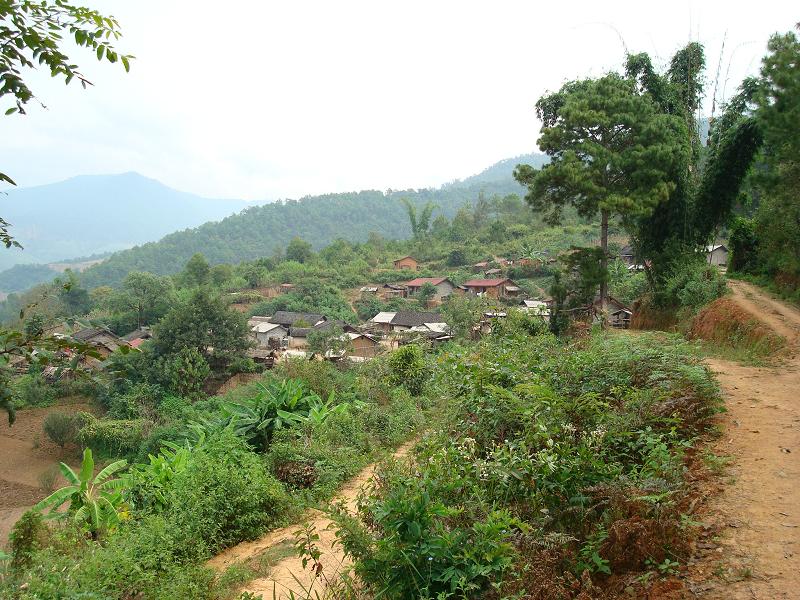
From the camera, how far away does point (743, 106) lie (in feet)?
40.9

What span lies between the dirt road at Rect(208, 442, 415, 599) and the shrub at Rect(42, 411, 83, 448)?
1854 cm

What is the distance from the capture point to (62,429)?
19766mm

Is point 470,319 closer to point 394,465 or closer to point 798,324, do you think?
point 798,324

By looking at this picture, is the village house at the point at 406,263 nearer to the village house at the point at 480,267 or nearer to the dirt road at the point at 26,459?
the village house at the point at 480,267

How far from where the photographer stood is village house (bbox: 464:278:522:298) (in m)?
38.9

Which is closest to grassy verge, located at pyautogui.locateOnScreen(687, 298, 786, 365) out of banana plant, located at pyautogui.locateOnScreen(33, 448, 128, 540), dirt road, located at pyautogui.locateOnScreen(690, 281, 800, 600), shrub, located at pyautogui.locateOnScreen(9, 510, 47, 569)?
dirt road, located at pyautogui.locateOnScreen(690, 281, 800, 600)

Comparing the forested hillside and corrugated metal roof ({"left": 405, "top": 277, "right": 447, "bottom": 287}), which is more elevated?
the forested hillside

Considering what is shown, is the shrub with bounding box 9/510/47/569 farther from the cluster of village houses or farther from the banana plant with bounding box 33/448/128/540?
the cluster of village houses

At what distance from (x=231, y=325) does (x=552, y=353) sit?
816 inches

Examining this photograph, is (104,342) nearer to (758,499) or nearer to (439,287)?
(758,499)

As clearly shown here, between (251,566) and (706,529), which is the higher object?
(706,529)

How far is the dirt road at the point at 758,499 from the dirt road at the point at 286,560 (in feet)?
7.48

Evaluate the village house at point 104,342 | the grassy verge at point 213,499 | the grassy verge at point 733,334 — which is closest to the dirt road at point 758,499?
the grassy verge at point 733,334

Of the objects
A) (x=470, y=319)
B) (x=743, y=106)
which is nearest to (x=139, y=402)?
(x=470, y=319)
